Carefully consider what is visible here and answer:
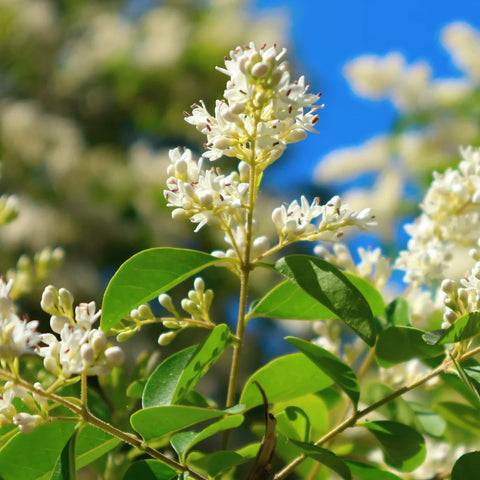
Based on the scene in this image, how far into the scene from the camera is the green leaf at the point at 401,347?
0.52 m

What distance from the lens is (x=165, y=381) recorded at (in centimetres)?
51

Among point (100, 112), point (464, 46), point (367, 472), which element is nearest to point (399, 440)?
point (367, 472)

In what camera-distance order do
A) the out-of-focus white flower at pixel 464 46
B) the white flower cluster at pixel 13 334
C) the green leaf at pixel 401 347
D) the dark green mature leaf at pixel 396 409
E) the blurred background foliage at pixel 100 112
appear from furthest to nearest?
the blurred background foliage at pixel 100 112 → the out-of-focus white flower at pixel 464 46 → the dark green mature leaf at pixel 396 409 → the green leaf at pixel 401 347 → the white flower cluster at pixel 13 334

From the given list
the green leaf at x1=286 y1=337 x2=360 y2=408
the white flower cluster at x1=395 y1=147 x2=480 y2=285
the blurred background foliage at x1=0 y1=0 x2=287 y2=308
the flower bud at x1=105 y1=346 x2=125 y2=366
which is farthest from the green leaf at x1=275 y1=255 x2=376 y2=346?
the blurred background foliage at x1=0 y1=0 x2=287 y2=308

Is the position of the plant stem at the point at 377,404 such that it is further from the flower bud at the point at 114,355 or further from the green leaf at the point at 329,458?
the flower bud at the point at 114,355

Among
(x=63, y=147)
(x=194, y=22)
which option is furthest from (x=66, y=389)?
(x=194, y=22)

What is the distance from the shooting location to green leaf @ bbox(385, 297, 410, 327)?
0.62 metres

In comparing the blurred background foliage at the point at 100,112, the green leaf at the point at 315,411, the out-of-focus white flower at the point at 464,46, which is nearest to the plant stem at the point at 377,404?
the green leaf at the point at 315,411

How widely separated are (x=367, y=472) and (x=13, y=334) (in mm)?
314

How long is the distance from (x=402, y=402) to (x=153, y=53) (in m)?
6.63

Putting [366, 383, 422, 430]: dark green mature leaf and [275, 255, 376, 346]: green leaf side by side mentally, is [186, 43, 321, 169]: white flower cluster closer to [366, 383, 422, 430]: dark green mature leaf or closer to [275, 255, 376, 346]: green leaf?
[275, 255, 376, 346]: green leaf

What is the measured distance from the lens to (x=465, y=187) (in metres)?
0.72

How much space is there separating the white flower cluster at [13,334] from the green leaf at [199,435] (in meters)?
0.13

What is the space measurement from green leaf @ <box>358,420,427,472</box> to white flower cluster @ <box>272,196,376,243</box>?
0.17 meters
